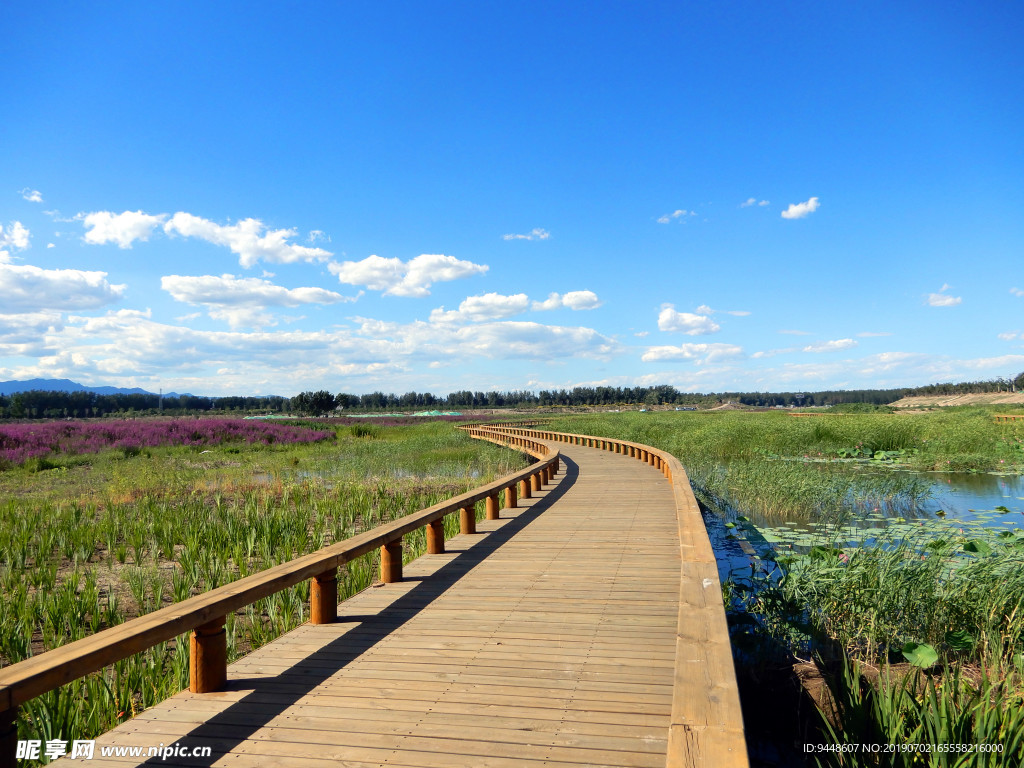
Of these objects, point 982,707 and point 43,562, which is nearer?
point 982,707

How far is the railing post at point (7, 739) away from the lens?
2.73 m

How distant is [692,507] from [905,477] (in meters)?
13.7

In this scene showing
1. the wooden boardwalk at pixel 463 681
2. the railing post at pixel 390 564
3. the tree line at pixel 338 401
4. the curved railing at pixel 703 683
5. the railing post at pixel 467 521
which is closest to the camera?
the curved railing at pixel 703 683

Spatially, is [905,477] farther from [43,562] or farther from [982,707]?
[43,562]

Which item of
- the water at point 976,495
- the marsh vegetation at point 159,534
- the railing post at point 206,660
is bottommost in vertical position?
the water at point 976,495

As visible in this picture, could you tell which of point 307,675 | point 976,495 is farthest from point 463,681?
point 976,495

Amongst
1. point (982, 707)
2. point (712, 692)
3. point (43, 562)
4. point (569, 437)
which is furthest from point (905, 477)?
point (43, 562)

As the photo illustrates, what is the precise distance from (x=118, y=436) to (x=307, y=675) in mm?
30976

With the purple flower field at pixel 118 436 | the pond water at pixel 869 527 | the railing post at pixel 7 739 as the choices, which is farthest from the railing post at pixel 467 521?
the purple flower field at pixel 118 436

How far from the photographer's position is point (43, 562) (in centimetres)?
906

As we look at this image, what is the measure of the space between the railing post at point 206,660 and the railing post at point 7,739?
111 cm

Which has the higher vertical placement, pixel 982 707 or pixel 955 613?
pixel 982 707

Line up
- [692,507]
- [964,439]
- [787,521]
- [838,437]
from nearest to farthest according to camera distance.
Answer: [692,507]
[787,521]
[964,439]
[838,437]

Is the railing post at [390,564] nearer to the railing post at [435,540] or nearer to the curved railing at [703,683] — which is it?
the railing post at [435,540]
